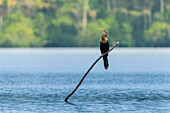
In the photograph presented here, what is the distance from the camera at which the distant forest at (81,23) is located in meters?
126

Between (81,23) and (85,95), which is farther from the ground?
(85,95)

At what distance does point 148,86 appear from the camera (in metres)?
37.9

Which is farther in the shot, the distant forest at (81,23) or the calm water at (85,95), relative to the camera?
the distant forest at (81,23)

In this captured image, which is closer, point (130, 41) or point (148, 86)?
point (148, 86)

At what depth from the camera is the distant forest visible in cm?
12638

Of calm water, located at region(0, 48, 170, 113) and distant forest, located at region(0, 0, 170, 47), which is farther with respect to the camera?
distant forest, located at region(0, 0, 170, 47)

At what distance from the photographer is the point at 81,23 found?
130250 mm

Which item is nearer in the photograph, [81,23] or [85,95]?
[85,95]

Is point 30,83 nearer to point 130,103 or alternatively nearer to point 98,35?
point 130,103

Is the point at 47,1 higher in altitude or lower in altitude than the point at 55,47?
higher

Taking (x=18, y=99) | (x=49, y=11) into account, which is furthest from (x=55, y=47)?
(x=18, y=99)

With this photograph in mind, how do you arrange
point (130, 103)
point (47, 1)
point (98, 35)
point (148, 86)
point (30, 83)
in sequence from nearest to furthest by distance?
point (130, 103) → point (148, 86) → point (30, 83) → point (98, 35) → point (47, 1)

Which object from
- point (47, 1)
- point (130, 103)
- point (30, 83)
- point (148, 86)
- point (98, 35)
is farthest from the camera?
point (47, 1)

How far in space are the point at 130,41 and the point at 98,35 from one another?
7603 millimetres
